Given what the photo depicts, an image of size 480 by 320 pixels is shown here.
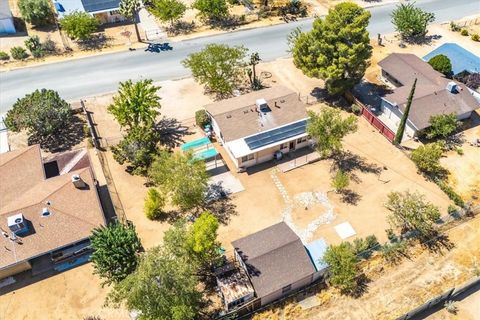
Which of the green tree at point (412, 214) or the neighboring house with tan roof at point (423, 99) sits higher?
the neighboring house with tan roof at point (423, 99)

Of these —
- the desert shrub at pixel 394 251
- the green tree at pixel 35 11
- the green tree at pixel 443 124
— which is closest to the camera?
the desert shrub at pixel 394 251

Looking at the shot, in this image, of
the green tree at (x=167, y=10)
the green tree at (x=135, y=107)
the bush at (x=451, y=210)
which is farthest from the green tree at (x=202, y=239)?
the green tree at (x=167, y=10)

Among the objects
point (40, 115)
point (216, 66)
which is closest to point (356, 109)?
point (216, 66)

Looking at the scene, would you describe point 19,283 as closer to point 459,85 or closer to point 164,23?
point 164,23

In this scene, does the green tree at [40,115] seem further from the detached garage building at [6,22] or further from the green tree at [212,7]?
the green tree at [212,7]

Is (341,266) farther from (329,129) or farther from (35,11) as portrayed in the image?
(35,11)

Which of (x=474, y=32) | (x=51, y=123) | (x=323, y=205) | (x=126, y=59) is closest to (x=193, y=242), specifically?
(x=323, y=205)
